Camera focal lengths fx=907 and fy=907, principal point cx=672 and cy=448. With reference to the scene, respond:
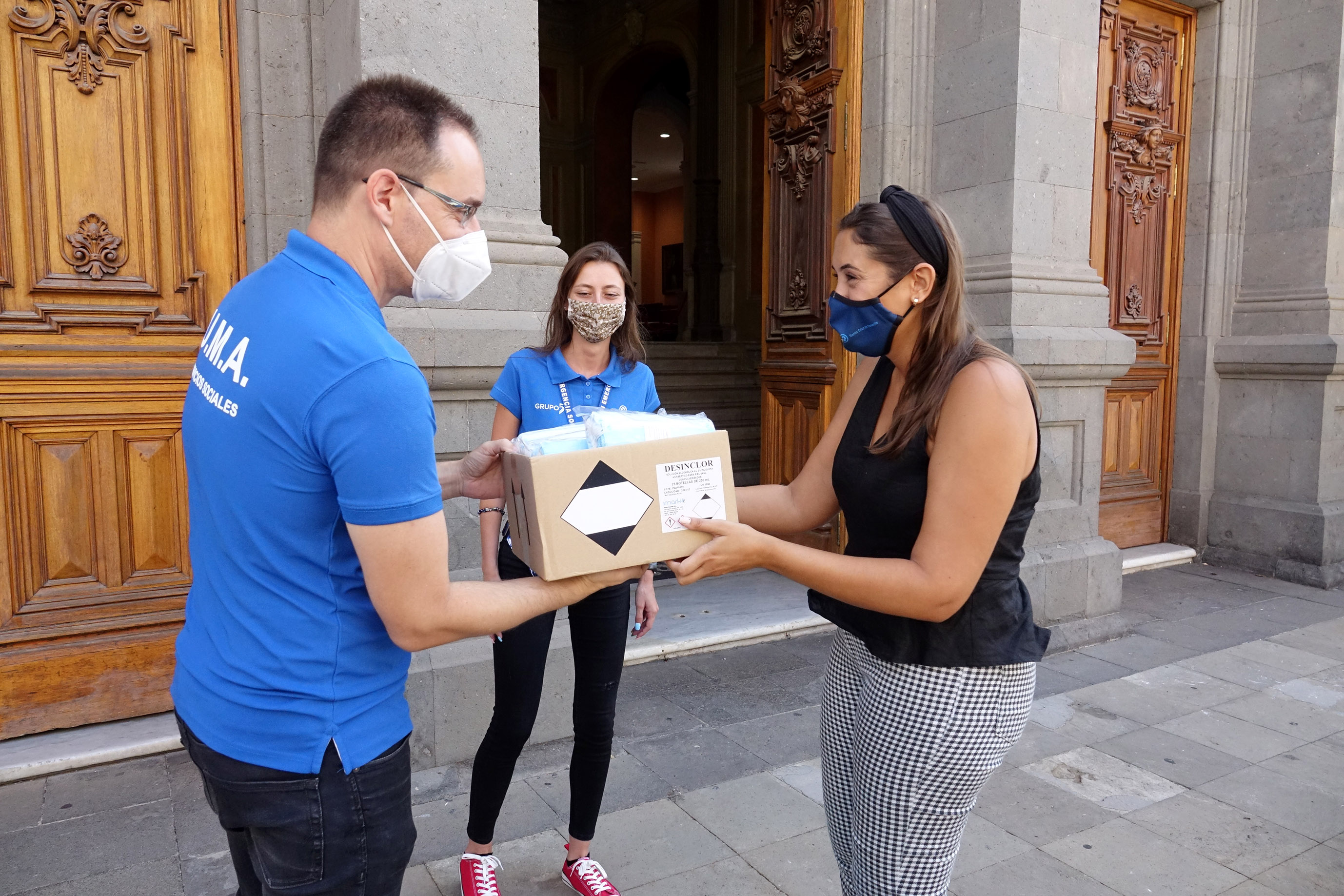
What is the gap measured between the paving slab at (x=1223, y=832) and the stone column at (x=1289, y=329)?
4699 mm

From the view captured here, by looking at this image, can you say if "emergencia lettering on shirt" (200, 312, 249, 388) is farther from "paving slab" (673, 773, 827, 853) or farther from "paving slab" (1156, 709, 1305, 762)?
"paving slab" (1156, 709, 1305, 762)

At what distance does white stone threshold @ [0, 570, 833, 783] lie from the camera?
12.6 feet

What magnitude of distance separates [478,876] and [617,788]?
973 millimetres

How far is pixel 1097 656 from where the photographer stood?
18.6ft

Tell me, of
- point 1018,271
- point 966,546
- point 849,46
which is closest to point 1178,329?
point 1018,271

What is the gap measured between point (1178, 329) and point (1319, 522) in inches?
78.8

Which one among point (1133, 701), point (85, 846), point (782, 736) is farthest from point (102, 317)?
point (1133, 701)

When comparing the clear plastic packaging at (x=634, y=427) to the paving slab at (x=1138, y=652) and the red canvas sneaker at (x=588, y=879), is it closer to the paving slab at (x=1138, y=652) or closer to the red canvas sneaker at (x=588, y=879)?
the red canvas sneaker at (x=588, y=879)

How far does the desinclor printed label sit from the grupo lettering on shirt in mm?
780

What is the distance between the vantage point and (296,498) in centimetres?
145

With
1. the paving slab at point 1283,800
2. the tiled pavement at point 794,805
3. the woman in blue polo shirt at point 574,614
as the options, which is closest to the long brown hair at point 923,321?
the woman in blue polo shirt at point 574,614

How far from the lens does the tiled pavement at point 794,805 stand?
319 cm

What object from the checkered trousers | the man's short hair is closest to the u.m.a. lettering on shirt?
the man's short hair

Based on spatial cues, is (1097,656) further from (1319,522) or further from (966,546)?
(966,546)
